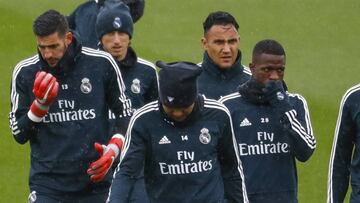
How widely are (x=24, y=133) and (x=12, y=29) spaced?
11.7 metres

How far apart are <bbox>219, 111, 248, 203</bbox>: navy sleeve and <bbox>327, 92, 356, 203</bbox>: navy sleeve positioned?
2.08ft

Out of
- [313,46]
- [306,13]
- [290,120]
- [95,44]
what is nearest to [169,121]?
[290,120]

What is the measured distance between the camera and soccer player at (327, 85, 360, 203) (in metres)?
7.97

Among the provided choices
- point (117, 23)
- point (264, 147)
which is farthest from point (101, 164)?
point (117, 23)

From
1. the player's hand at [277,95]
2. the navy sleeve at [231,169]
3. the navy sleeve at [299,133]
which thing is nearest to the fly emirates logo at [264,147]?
the navy sleeve at [299,133]

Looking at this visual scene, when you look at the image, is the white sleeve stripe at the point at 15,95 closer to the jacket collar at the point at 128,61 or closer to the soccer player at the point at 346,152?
the jacket collar at the point at 128,61

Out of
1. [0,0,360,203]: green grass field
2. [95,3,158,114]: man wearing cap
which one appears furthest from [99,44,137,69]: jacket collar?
[0,0,360,203]: green grass field

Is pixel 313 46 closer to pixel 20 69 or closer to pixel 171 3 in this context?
pixel 171 3

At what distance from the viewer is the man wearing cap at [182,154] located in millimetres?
7984

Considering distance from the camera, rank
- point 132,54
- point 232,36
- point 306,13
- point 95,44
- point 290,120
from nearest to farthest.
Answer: point 290,120 → point 232,36 → point 132,54 → point 95,44 → point 306,13

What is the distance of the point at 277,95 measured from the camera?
9055 millimetres

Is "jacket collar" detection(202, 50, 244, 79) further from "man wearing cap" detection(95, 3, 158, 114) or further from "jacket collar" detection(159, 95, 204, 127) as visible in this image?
"jacket collar" detection(159, 95, 204, 127)

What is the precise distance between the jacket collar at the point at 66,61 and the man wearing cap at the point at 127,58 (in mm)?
1233

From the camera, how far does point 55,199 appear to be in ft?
30.4
